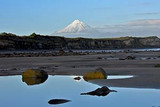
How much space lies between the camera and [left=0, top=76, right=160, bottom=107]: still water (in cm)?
1172

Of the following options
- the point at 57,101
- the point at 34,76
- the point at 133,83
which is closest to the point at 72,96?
the point at 57,101

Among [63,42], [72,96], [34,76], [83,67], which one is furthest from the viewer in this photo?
[63,42]

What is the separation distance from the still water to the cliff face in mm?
77365

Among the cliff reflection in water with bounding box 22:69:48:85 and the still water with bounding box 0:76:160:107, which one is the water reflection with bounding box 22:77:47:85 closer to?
the cliff reflection in water with bounding box 22:69:48:85

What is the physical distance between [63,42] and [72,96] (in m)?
120

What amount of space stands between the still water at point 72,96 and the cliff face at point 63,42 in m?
77.4

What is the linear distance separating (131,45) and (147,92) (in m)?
160

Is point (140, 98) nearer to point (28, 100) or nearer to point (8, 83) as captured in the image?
point (28, 100)

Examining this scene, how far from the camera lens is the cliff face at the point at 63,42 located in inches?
3989

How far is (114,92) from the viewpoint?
14.0 meters

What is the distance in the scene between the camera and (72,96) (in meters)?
13.4

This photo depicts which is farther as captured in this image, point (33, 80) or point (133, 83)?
point (33, 80)

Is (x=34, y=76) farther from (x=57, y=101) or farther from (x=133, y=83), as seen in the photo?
(x=57, y=101)

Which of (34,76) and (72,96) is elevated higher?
(34,76)
